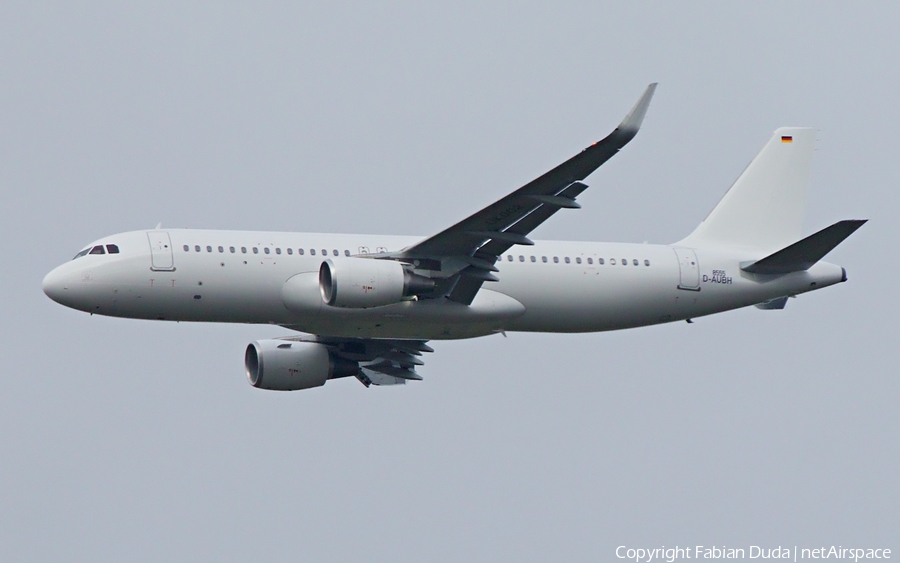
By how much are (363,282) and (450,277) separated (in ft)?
10.6

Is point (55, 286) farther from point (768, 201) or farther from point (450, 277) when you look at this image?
point (768, 201)

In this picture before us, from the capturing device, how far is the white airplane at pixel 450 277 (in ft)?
142

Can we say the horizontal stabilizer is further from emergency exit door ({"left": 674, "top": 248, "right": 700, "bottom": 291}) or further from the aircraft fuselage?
emergency exit door ({"left": 674, "top": 248, "right": 700, "bottom": 291})

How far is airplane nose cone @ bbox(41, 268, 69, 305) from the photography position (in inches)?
1714

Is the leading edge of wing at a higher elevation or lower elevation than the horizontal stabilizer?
higher

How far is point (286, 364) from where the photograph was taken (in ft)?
165

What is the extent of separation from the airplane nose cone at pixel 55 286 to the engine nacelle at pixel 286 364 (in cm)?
888

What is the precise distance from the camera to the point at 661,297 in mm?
48219

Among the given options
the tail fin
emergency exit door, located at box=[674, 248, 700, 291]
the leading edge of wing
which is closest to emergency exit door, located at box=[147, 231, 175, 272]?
the leading edge of wing

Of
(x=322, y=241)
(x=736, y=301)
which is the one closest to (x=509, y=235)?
(x=322, y=241)

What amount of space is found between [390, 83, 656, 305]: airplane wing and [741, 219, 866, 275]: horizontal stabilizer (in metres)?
9.77

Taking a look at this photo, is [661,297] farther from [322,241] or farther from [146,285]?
[146,285]

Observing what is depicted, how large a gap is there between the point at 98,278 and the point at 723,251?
21.8 metres

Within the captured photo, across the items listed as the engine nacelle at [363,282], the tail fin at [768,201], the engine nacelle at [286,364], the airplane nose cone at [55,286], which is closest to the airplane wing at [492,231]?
the engine nacelle at [363,282]
